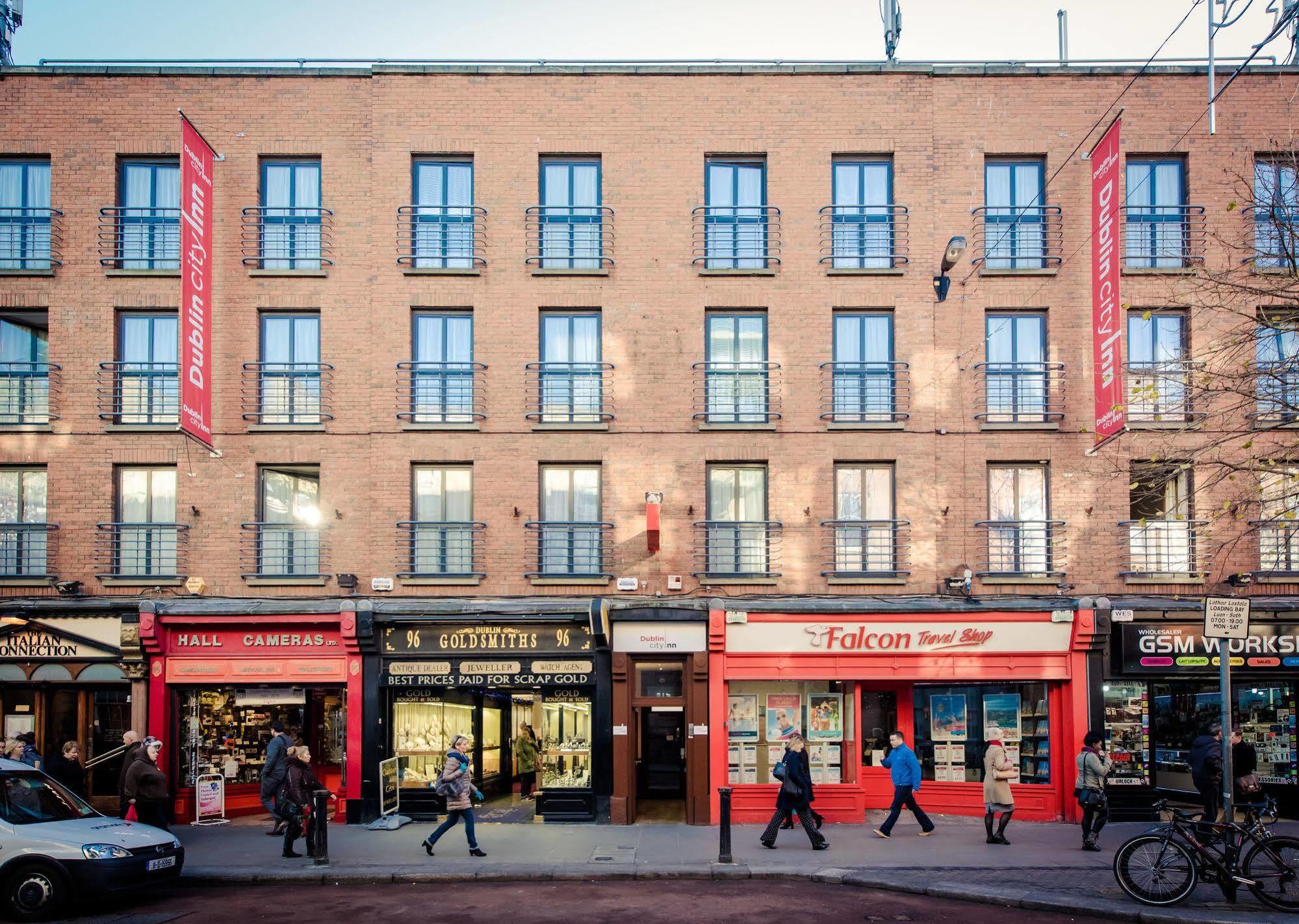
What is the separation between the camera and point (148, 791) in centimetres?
1536

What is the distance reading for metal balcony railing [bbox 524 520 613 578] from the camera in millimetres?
19062

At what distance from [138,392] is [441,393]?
5498mm

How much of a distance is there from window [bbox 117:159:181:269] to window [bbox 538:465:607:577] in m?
8.06

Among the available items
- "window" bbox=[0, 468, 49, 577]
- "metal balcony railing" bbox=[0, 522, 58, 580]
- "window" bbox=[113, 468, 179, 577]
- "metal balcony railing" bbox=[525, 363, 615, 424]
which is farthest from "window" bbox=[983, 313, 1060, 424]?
"window" bbox=[0, 468, 49, 577]

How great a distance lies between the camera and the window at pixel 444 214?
19.6 meters

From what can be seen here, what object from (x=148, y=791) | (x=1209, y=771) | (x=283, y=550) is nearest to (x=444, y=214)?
(x=283, y=550)

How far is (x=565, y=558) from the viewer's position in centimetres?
1916

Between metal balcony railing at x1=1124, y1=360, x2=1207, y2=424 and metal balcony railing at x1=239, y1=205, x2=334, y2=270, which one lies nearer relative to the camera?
metal balcony railing at x1=1124, y1=360, x2=1207, y2=424

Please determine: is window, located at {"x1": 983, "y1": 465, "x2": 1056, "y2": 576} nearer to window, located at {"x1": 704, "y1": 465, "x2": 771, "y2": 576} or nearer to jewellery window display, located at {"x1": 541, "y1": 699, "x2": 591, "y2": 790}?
window, located at {"x1": 704, "y1": 465, "x2": 771, "y2": 576}

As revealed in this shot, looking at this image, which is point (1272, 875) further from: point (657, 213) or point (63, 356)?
point (63, 356)

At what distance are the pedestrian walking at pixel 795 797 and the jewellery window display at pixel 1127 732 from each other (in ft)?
20.7

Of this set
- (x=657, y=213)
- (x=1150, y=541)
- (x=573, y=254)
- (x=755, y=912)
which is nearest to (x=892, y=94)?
(x=657, y=213)

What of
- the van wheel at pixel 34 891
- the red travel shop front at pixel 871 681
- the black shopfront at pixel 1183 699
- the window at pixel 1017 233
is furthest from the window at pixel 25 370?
the black shopfront at pixel 1183 699

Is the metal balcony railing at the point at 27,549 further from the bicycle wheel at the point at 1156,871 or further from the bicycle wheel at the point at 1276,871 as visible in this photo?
the bicycle wheel at the point at 1276,871
